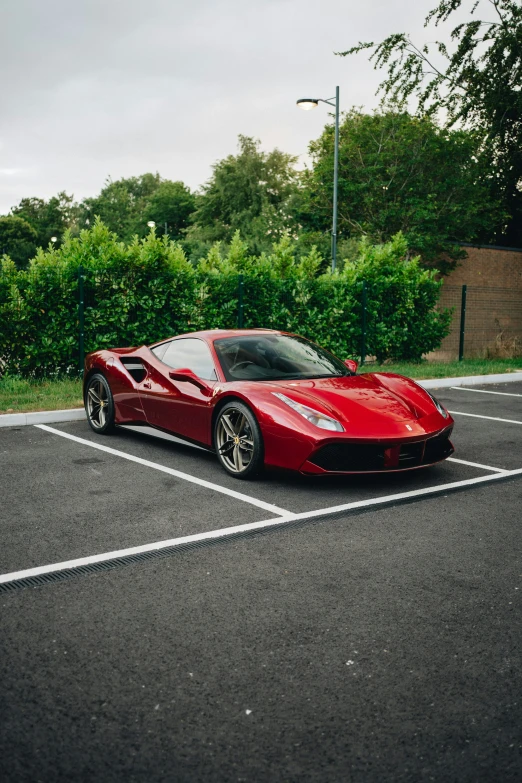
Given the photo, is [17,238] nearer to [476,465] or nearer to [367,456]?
[476,465]

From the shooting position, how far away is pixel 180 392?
6.82 m

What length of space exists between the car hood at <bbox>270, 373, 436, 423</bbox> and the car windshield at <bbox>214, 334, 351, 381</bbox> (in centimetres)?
24

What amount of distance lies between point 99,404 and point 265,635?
539cm

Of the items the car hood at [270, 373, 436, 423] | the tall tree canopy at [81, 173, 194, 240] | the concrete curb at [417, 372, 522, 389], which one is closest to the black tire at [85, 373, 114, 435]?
the car hood at [270, 373, 436, 423]

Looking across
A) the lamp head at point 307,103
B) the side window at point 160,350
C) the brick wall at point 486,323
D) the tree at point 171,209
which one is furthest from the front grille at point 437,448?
the tree at point 171,209

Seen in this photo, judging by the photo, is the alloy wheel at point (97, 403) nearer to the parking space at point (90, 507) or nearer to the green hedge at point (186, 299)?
the parking space at point (90, 507)

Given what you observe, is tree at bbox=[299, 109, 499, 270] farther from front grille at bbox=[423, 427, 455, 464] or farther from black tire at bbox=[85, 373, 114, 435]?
front grille at bbox=[423, 427, 455, 464]

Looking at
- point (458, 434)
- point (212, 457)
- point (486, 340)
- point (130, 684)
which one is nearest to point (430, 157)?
point (486, 340)

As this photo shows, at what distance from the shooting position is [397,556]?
425 cm

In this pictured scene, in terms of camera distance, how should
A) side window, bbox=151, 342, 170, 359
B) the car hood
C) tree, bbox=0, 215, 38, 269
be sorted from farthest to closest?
tree, bbox=0, 215, 38, 269 < side window, bbox=151, 342, 170, 359 < the car hood

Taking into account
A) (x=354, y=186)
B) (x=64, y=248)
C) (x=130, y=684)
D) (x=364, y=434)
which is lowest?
(x=130, y=684)

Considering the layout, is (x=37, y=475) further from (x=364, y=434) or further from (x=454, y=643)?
(x=454, y=643)

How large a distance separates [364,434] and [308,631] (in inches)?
98.7

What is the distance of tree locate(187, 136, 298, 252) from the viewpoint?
193ft
